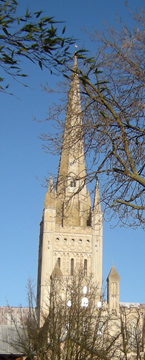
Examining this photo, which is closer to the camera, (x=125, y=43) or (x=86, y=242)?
(x=125, y=43)

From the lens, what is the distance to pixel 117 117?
30.7ft

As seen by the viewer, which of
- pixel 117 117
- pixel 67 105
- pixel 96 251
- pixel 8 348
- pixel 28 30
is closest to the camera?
pixel 28 30

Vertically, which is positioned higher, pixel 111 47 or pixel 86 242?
pixel 86 242

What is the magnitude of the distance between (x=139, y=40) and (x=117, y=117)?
1351 millimetres

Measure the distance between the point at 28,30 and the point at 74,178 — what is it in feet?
8.83

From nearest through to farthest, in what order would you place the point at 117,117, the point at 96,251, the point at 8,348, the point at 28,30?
the point at 28,30
the point at 117,117
the point at 8,348
the point at 96,251

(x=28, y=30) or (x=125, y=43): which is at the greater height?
(x=125, y=43)

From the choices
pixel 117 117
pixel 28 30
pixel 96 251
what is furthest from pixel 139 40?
pixel 96 251

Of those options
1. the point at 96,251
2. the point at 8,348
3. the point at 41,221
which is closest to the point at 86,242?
the point at 96,251

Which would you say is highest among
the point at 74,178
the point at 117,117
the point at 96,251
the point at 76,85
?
the point at 96,251

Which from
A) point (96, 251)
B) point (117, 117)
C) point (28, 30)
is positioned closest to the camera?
point (28, 30)

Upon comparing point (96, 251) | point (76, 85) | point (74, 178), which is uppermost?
point (96, 251)

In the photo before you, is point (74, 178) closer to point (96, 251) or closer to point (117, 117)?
point (117, 117)

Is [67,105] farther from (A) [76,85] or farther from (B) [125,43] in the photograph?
(B) [125,43]
